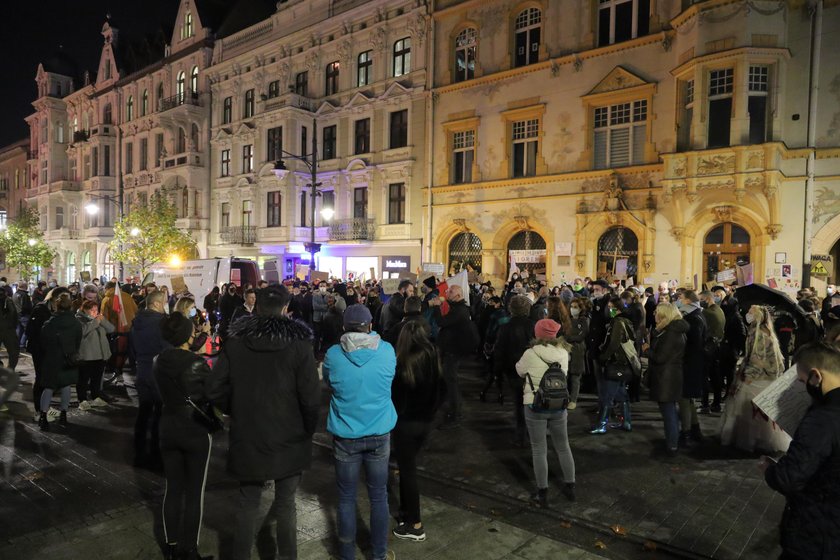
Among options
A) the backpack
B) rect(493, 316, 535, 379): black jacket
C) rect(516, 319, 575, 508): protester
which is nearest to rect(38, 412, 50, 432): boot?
rect(493, 316, 535, 379): black jacket

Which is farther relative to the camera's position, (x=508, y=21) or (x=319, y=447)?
(x=508, y=21)

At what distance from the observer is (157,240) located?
30812 millimetres

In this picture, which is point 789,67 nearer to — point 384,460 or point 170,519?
point 384,460

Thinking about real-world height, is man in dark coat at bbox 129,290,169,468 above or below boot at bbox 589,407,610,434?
above

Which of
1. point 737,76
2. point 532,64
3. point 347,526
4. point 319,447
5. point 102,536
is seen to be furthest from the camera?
point 532,64

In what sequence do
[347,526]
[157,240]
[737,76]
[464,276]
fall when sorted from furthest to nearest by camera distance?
[157,240], [737,76], [464,276], [347,526]

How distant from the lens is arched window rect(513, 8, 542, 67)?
69.8ft

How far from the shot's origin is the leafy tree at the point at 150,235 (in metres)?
30.7

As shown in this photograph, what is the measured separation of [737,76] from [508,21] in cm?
936

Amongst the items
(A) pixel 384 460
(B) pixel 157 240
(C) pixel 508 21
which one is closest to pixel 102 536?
(A) pixel 384 460

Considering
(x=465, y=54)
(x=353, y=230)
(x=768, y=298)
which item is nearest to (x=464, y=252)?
(x=353, y=230)

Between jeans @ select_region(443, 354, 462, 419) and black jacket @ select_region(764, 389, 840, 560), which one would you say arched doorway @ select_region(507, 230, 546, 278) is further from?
black jacket @ select_region(764, 389, 840, 560)

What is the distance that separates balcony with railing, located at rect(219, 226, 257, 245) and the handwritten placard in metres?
29.6

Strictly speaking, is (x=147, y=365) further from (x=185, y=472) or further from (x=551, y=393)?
(x=551, y=393)
